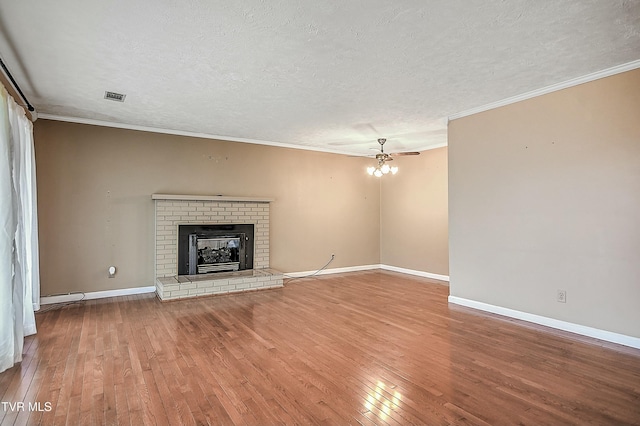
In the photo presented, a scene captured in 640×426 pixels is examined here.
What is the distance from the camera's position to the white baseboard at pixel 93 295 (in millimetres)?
4625

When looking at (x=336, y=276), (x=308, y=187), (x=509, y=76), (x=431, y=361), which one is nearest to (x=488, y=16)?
(x=509, y=76)

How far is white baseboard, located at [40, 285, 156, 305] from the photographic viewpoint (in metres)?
4.62

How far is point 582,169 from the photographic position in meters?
3.47

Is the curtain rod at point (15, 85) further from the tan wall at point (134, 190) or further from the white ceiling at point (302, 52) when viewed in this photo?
the tan wall at point (134, 190)

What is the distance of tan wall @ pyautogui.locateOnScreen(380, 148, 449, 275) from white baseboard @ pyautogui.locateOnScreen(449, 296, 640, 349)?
6.30 feet

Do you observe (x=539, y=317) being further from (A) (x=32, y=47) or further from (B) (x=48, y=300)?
(B) (x=48, y=300)

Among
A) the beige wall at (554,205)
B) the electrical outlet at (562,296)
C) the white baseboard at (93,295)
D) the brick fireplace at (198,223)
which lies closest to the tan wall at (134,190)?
the white baseboard at (93,295)

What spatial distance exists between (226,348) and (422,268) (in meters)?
4.76

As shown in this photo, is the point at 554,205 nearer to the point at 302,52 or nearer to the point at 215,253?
the point at 302,52

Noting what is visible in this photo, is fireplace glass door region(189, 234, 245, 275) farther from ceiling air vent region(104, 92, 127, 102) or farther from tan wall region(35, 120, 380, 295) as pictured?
ceiling air vent region(104, 92, 127, 102)

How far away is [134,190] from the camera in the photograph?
5219 mm

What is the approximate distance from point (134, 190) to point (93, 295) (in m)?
1.65

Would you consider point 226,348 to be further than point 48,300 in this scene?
No

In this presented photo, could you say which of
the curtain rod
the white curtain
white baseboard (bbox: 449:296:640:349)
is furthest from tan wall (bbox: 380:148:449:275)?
the curtain rod
